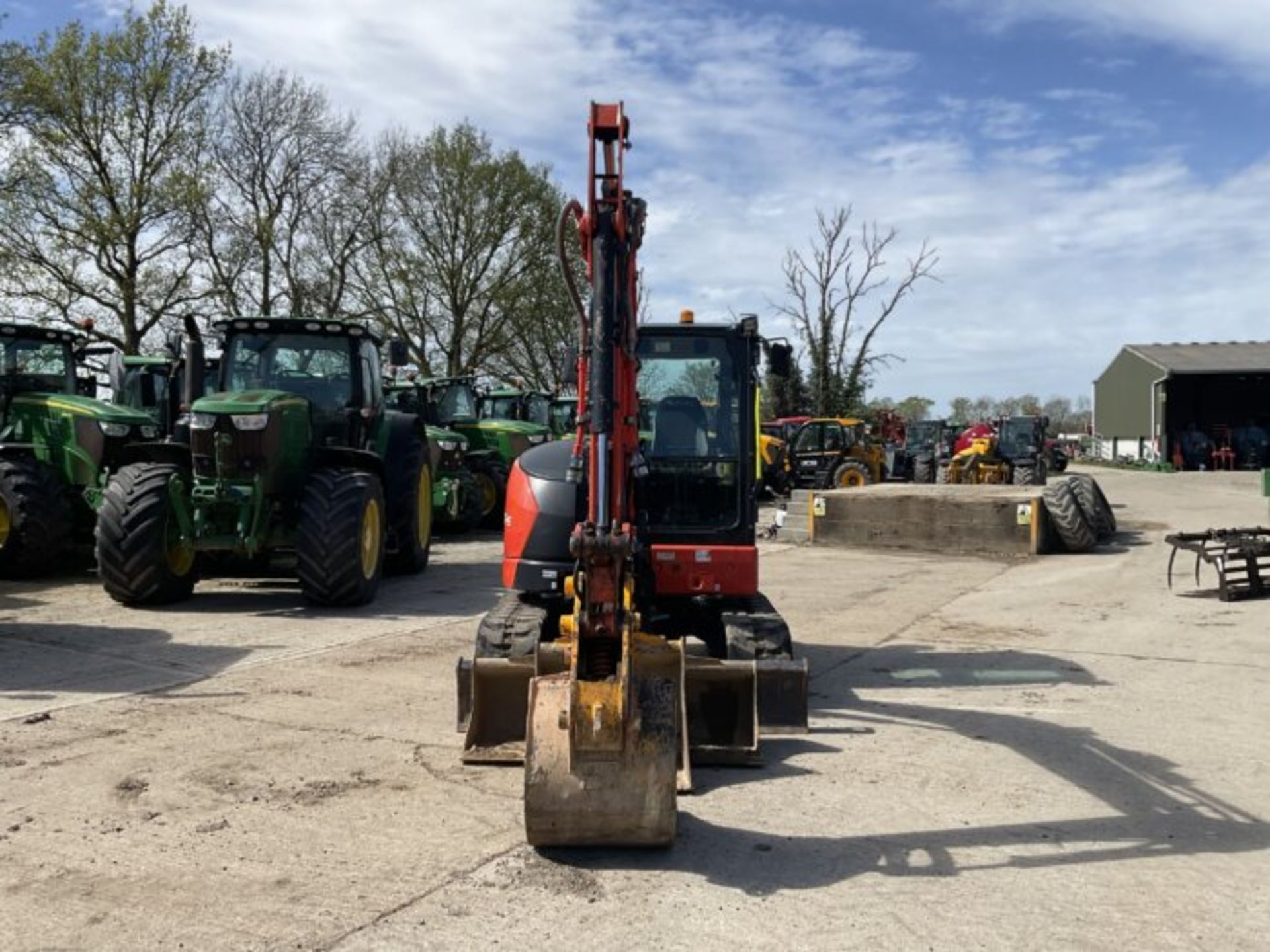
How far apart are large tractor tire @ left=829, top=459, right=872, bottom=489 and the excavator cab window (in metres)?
21.0

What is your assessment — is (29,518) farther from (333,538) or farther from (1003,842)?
(1003,842)

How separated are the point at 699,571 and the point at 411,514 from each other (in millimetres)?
6843

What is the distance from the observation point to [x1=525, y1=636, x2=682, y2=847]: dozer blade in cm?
427

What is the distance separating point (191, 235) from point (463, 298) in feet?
35.1

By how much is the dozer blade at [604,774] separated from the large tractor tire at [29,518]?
9.16m

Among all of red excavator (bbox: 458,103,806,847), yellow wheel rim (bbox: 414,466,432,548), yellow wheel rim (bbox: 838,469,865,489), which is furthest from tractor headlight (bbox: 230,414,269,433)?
yellow wheel rim (bbox: 838,469,865,489)

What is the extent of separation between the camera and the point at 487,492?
62.7 feet

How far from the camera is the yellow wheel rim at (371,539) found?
1046cm

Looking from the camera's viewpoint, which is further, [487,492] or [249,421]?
[487,492]

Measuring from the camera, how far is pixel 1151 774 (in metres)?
5.69

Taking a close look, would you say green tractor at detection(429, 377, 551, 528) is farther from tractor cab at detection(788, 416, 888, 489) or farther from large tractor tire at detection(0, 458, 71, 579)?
tractor cab at detection(788, 416, 888, 489)

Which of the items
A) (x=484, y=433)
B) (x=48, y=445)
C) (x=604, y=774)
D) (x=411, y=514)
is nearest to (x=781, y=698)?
(x=604, y=774)

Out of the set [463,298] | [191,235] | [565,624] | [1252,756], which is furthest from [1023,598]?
[463,298]

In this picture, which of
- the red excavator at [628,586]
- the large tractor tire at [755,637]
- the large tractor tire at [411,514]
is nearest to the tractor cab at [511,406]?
the large tractor tire at [411,514]
